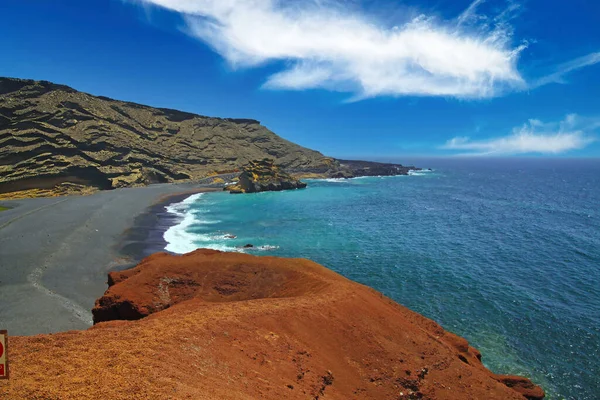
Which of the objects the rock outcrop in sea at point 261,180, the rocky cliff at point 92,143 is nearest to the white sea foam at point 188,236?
the rock outcrop in sea at point 261,180

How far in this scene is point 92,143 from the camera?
8362 cm

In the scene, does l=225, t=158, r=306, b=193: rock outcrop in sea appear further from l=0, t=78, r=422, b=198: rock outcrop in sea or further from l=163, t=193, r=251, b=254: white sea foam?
l=163, t=193, r=251, b=254: white sea foam

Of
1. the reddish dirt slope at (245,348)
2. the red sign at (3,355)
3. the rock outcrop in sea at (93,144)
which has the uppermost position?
the rock outcrop in sea at (93,144)

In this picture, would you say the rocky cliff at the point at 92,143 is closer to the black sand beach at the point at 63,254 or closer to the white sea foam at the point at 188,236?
the black sand beach at the point at 63,254

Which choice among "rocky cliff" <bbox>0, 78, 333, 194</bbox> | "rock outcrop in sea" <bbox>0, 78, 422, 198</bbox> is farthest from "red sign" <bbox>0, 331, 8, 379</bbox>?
"rocky cliff" <bbox>0, 78, 333, 194</bbox>

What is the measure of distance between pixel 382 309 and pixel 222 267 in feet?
29.0

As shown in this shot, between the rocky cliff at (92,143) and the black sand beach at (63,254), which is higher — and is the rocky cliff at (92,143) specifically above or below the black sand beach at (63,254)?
above

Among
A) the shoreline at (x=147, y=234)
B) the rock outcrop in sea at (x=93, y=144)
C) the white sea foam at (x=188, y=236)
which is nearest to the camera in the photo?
the shoreline at (x=147, y=234)

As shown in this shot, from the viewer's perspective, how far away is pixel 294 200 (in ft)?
254

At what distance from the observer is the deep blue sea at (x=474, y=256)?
1931 centimetres

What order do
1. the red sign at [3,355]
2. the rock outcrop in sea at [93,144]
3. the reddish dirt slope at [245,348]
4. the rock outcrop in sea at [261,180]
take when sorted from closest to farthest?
the red sign at [3,355]
the reddish dirt slope at [245,348]
the rock outcrop in sea at [93,144]
the rock outcrop in sea at [261,180]

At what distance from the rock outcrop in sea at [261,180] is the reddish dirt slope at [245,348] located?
72.6 m

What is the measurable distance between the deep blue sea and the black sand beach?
556 cm

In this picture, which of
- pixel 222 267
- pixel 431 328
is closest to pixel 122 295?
pixel 222 267
